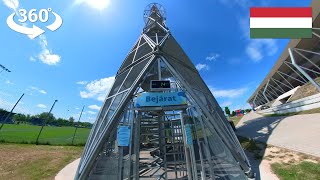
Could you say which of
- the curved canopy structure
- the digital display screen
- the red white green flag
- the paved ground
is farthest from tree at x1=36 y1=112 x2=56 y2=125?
the curved canopy structure

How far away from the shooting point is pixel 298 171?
9.88 m

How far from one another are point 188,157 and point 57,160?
10.3 metres

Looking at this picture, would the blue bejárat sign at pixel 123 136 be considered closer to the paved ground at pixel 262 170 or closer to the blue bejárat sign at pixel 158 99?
the blue bejárat sign at pixel 158 99

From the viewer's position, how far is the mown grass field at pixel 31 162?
37.5 ft

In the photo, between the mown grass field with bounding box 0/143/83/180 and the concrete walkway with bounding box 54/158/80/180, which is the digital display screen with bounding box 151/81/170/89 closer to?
the concrete walkway with bounding box 54/158/80/180

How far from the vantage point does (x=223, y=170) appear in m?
10.7

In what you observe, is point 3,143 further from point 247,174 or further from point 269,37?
point 269,37

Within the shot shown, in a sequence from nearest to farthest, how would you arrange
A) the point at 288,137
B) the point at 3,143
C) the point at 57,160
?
the point at 57,160 < the point at 288,137 < the point at 3,143

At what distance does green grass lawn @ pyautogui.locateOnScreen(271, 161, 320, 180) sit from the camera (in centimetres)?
927

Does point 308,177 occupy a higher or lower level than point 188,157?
lower

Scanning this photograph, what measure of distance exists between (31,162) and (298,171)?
15.9 meters

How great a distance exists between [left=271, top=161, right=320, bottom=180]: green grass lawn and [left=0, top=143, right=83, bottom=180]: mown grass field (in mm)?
12230

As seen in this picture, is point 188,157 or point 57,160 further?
point 57,160

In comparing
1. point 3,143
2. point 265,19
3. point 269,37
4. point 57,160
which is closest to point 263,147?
point 269,37
